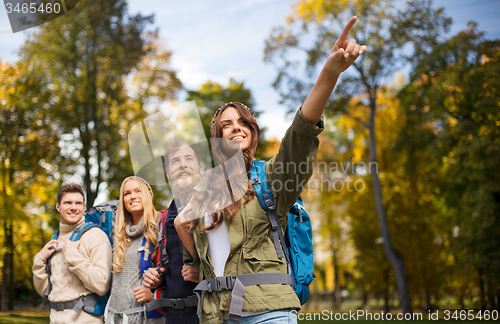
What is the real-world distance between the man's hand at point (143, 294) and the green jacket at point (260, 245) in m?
1.40

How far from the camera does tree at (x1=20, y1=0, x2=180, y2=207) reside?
45.8 feet

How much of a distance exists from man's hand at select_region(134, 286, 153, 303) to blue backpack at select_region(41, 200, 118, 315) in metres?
0.64

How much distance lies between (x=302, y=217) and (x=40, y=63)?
14.9 metres

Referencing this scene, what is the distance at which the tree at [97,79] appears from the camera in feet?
Answer: 45.8

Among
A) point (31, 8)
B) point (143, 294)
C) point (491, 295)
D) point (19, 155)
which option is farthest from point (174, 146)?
point (491, 295)

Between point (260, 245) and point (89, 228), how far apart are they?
2.53 m

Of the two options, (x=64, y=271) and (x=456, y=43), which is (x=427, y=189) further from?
(x=64, y=271)

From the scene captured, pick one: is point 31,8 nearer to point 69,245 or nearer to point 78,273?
point 69,245

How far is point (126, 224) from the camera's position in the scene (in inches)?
136

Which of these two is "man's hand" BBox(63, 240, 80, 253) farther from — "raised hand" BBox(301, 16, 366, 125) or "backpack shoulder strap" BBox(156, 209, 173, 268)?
"raised hand" BBox(301, 16, 366, 125)

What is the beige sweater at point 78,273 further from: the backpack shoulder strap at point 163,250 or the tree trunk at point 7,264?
the tree trunk at point 7,264

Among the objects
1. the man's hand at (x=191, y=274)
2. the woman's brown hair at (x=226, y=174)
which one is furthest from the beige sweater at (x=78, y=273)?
the woman's brown hair at (x=226, y=174)

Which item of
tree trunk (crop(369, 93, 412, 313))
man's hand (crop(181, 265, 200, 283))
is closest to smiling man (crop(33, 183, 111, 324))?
man's hand (crop(181, 265, 200, 283))

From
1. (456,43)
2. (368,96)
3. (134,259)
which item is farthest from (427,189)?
(134,259)
